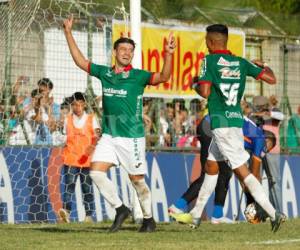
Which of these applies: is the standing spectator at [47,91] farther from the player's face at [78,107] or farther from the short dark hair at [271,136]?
the short dark hair at [271,136]

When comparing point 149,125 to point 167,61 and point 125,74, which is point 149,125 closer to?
point 125,74

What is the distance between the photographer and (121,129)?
472 inches

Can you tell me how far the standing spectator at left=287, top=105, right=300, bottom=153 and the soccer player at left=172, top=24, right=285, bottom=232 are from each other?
7226mm

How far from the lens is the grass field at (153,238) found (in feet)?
33.7

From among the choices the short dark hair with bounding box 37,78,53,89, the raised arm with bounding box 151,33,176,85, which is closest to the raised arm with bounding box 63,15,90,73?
the raised arm with bounding box 151,33,176,85

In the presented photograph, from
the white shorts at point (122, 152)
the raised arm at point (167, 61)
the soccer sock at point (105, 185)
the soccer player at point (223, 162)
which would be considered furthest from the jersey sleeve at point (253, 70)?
the soccer player at point (223, 162)

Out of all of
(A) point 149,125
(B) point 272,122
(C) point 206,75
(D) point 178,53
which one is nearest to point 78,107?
(A) point 149,125

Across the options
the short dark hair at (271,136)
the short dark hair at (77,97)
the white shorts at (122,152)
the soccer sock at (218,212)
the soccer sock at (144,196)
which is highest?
the short dark hair at (77,97)

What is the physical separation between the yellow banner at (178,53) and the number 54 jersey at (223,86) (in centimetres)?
522

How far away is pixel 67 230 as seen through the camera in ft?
41.9

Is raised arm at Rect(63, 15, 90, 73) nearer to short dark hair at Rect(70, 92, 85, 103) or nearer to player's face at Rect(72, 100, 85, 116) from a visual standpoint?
Answer: short dark hair at Rect(70, 92, 85, 103)

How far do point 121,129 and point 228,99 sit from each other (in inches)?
46.8

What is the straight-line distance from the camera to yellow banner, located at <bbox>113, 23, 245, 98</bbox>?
57.0 ft

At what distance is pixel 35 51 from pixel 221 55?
4.26 m
